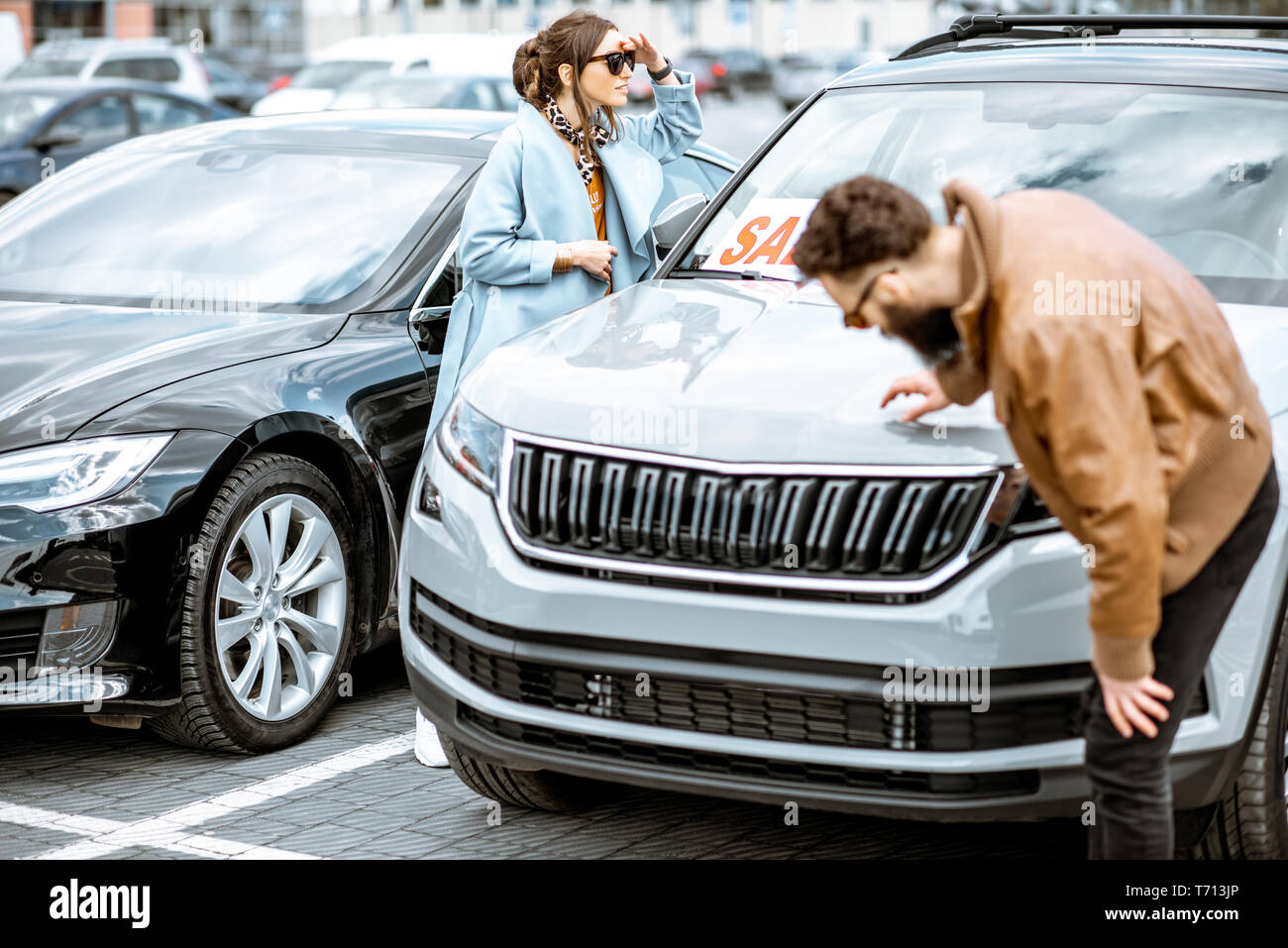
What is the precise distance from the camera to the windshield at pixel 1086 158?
4129 mm

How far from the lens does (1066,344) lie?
2.61 m

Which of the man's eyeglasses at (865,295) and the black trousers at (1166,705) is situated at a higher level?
the man's eyeglasses at (865,295)

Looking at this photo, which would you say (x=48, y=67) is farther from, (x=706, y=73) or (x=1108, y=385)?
(x=706, y=73)

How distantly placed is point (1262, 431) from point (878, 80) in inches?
90.8

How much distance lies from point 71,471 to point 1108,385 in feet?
9.01

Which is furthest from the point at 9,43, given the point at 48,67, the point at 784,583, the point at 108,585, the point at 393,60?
the point at 784,583

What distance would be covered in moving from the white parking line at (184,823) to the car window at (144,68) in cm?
2268

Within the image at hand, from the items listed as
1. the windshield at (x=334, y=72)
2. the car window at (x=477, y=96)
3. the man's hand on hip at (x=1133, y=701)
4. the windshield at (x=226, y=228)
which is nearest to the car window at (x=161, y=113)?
the car window at (x=477, y=96)

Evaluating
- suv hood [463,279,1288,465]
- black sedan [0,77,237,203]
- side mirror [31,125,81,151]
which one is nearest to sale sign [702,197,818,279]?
suv hood [463,279,1288,465]

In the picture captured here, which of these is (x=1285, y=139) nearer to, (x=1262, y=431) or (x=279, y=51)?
(x=1262, y=431)

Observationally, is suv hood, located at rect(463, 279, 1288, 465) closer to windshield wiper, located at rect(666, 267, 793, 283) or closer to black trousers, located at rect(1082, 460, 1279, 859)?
windshield wiper, located at rect(666, 267, 793, 283)

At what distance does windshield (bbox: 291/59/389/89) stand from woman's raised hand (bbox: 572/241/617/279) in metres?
16.7

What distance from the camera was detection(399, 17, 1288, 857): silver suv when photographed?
3098mm

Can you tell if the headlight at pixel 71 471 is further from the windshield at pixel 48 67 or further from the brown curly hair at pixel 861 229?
the windshield at pixel 48 67
